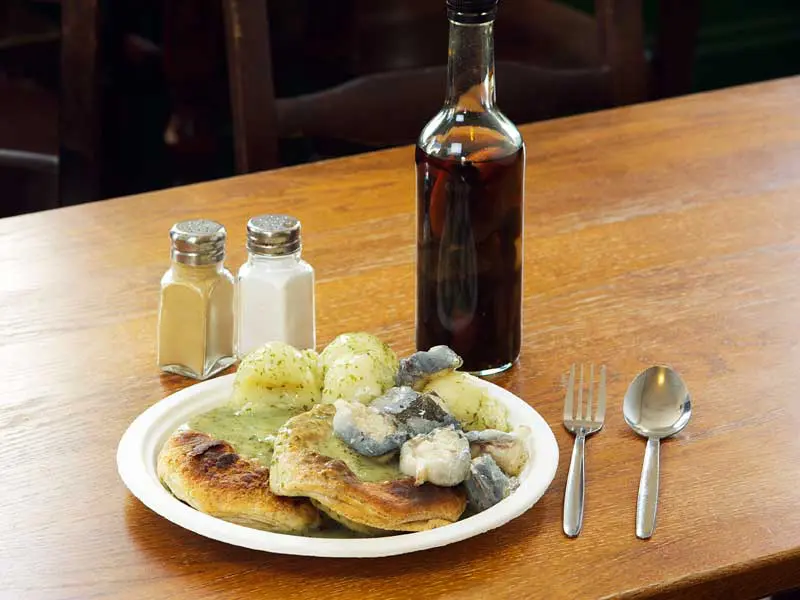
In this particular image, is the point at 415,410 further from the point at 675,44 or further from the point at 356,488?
the point at 675,44

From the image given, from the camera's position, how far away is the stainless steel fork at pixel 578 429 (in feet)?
2.68

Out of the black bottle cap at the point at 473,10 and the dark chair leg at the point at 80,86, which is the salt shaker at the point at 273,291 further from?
the dark chair leg at the point at 80,86

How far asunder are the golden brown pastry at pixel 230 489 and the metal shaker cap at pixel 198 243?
0.73 ft

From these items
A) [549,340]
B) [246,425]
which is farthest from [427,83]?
[246,425]

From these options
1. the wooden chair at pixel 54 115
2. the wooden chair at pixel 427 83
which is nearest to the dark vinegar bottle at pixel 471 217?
the wooden chair at pixel 427 83

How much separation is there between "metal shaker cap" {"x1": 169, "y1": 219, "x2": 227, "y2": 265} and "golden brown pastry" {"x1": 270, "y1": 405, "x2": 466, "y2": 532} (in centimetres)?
24

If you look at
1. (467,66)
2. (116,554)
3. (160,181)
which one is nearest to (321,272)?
(467,66)

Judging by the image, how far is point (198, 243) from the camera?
38.8 inches

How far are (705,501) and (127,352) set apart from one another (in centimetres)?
49

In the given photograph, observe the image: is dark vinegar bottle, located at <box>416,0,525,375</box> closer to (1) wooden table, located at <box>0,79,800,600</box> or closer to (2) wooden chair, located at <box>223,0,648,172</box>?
(1) wooden table, located at <box>0,79,800,600</box>

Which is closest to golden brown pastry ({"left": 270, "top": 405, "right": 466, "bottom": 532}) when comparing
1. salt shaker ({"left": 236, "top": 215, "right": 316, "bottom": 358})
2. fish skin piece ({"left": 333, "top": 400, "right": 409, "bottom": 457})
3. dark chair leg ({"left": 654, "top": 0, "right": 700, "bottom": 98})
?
fish skin piece ({"left": 333, "top": 400, "right": 409, "bottom": 457})

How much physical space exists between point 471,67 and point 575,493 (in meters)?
0.32

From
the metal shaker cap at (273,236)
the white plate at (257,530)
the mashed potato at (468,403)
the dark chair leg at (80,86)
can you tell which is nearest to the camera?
A: the white plate at (257,530)

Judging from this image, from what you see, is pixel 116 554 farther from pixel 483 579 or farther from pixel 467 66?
pixel 467 66
